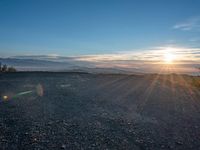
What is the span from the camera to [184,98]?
16.2 meters

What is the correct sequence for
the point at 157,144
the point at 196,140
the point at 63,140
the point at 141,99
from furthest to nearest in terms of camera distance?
1. the point at 141,99
2. the point at 196,140
3. the point at 157,144
4. the point at 63,140

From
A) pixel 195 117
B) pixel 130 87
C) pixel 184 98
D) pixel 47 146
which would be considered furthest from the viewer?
pixel 130 87

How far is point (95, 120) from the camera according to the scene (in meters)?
10.2

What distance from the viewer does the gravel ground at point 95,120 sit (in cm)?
798

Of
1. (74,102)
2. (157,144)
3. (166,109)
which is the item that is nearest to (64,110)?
(74,102)

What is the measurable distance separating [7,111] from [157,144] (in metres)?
6.04

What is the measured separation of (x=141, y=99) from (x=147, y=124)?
450cm

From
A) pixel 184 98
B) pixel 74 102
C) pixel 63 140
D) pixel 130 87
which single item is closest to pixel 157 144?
pixel 63 140

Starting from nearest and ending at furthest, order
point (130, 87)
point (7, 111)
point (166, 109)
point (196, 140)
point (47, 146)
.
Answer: point (47, 146)
point (196, 140)
point (7, 111)
point (166, 109)
point (130, 87)

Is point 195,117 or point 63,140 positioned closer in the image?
point 63,140

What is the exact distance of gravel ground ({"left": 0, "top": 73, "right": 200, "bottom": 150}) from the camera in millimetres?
7984

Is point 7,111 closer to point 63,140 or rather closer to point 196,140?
point 63,140

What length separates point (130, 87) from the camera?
60.5 ft

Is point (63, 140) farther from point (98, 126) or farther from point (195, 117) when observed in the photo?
point (195, 117)
